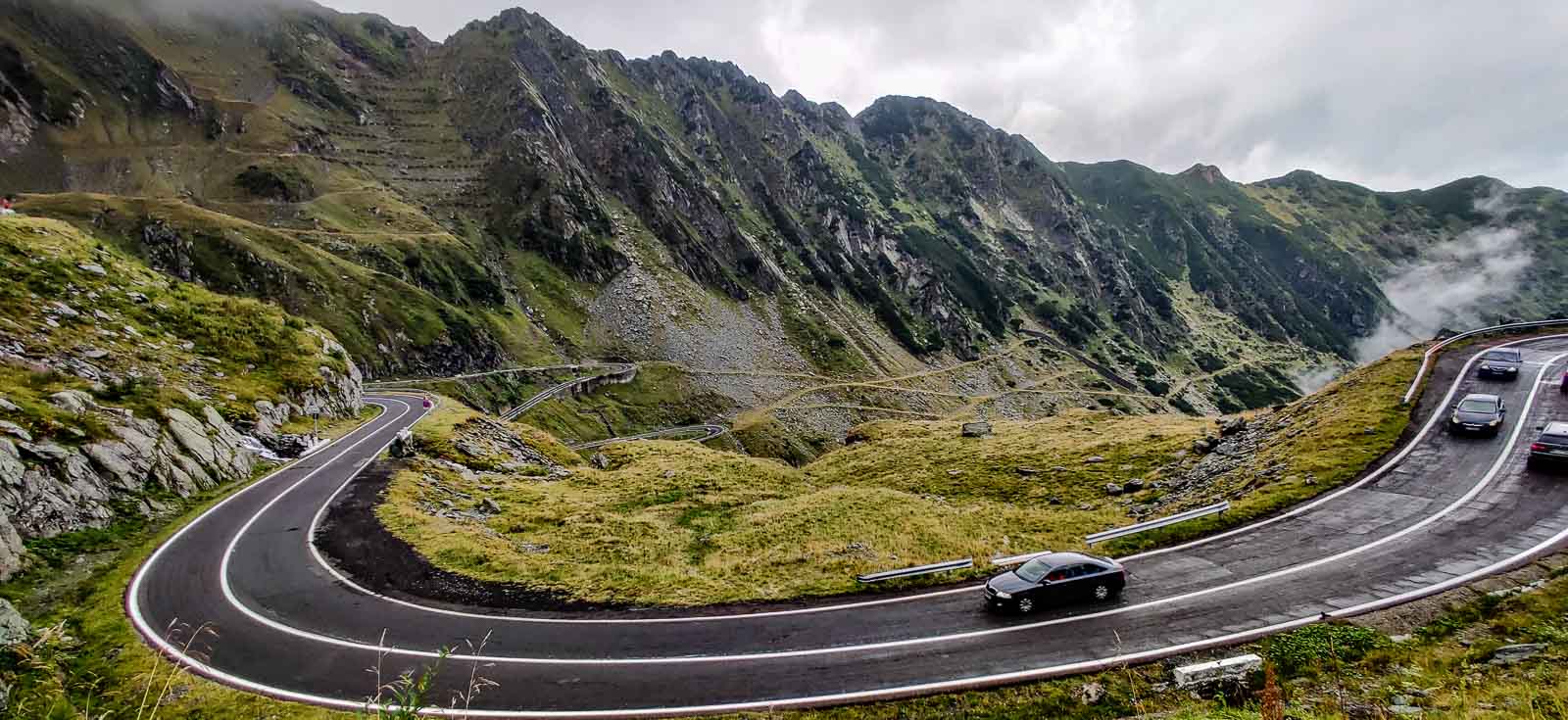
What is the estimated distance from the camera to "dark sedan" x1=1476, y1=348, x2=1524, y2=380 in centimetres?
2955

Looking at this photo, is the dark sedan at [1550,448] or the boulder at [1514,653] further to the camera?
the dark sedan at [1550,448]

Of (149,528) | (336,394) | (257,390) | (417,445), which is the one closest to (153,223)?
(336,394)

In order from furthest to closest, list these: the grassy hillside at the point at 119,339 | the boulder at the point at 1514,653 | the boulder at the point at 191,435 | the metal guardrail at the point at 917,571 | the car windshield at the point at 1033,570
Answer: the boulder at the point at 191,435 < the grassy hillside at the point at 119,339 < the metal guardrail at the point at 917,571 < the car windshield at the point at 1033,570 < the boulder at the point at 1514,653

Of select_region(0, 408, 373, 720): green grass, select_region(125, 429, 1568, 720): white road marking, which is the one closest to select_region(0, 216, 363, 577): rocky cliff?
select_region(0, 408, 373, 720): green grass

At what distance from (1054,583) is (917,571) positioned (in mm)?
4208

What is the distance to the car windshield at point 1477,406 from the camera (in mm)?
24578

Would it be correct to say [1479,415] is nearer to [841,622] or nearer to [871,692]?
[841,622]

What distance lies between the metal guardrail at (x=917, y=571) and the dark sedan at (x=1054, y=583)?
243 cm

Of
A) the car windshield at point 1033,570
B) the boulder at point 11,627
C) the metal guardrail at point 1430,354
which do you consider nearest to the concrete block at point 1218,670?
the car windshield at point 1033,570

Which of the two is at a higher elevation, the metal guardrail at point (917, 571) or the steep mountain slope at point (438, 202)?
the steep mountain slope at point (438, 202)

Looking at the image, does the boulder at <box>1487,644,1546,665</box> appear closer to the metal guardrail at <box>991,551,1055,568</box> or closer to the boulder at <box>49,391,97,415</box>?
the metal guardrail at <box>991,551,1055,568</box>

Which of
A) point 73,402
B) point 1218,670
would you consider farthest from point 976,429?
point 73,402

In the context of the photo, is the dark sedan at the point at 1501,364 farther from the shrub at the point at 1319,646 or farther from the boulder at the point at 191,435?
the boulder at the point at 191,435

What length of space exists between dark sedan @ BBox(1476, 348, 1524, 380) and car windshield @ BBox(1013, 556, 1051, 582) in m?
31.8
